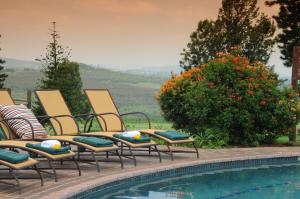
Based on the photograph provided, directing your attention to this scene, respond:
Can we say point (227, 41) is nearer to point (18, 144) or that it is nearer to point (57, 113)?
point (57, 113)

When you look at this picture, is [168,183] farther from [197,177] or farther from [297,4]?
[297,4]

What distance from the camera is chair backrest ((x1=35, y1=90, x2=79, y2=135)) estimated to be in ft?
30.7

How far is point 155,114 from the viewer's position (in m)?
39.8

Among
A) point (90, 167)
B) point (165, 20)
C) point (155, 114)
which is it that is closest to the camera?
point (90, 167)

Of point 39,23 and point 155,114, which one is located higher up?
point 39,23

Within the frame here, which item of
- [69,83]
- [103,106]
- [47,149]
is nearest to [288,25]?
[69,83]

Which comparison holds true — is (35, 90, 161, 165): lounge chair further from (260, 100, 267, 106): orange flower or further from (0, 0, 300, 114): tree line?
(0, 0, 300, 114): tree line

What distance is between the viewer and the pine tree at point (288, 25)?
92.4 ft

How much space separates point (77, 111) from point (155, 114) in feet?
48.8

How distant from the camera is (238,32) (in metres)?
26.6

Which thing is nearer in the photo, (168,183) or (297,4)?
(168,183)

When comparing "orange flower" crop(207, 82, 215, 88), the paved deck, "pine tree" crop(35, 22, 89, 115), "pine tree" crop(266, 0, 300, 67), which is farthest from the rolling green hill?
the paved deck

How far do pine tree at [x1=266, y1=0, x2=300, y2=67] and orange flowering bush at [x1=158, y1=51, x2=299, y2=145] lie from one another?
1631 cm

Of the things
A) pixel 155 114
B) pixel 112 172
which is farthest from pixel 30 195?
pixel 155 114
